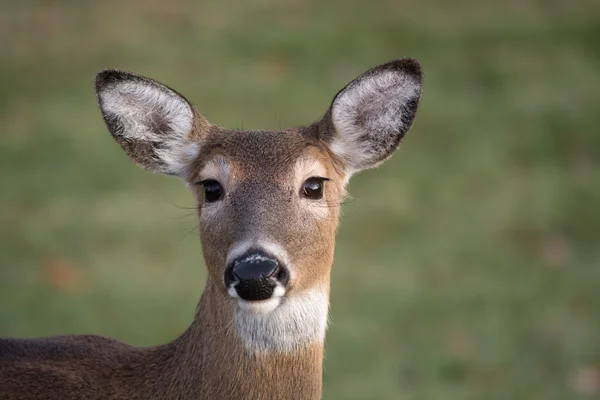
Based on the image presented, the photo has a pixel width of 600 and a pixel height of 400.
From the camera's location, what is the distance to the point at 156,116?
17.2ft

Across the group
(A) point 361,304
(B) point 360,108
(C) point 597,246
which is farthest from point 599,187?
(B) point 360,108

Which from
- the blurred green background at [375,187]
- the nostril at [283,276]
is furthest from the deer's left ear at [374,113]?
the blurred green background at [375,187]

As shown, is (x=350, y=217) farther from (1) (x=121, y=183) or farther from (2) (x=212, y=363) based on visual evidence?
(2) (x=212, y=363)

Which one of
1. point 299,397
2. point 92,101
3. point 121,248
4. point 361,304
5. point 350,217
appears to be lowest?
point 299,397

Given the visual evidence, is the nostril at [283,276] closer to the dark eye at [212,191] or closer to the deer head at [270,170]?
the deer head at [270,170]

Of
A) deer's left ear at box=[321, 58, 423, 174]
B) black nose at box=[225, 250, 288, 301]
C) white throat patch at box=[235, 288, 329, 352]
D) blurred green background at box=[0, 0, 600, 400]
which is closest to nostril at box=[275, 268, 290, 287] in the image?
black nose at box=[225, 250, 288, 301]

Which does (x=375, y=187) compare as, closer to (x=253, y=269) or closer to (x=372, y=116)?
(x=372, y=116)

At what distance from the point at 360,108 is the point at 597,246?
7.43 metres

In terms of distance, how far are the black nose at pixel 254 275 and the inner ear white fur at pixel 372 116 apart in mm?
1016

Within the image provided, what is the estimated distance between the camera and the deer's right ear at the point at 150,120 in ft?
16.8

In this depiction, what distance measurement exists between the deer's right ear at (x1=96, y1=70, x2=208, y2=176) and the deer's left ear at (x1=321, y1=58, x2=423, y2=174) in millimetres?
653

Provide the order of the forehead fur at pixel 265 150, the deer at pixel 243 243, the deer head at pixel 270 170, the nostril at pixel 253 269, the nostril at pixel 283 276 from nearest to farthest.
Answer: the nostril at pixel 253 269 < the nostril at pixel 283 276 < the deer head at pixel 270 170 < the deer at pixel 243 243 < the forehead fur at pixel 265 150

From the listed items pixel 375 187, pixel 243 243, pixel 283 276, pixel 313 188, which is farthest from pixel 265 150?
pixel 375 187

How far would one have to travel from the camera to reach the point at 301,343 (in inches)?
185
